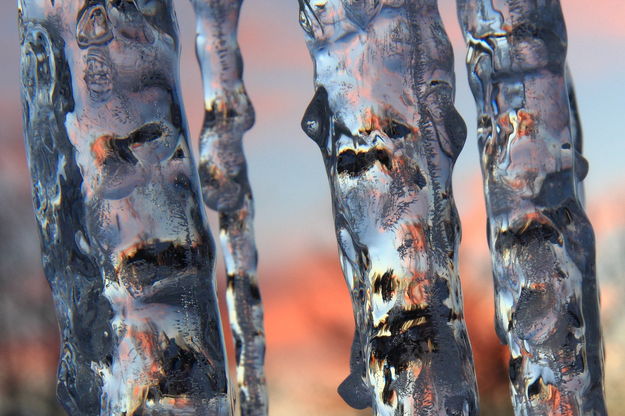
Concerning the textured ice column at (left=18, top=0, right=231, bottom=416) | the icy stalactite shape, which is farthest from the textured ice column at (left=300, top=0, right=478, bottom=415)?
the icy stalactite shape

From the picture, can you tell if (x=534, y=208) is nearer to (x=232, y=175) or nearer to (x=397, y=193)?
(x=397, y=193)

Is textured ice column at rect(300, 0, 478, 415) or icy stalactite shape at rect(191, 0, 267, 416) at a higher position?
icy stalactite shape at rect(191, 0, 267, 416)

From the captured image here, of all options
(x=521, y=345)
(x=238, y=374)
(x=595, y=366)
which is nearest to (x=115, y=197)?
(x=521, y=345)

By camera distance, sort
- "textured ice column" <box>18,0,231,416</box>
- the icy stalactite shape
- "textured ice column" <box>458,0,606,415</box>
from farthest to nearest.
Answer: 1. the icy stalactite shape
2. "textured ice column" <box>458,0,606,415</box>
3. "textured ice column" <box>18,0,231,416</box>

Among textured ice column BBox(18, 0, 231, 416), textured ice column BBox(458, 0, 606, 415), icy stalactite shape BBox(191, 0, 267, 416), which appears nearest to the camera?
textured ice column BBox(18, 0, 231, 416)

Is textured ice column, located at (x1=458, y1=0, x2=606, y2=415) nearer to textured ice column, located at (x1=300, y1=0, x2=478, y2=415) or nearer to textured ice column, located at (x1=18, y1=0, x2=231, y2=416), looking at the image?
textured ice column, located at (x1=300, y1=0, x2=478, y2=415)

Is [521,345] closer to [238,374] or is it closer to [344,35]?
[344,35]

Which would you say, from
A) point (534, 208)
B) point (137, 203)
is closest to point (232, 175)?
point (534, 208)

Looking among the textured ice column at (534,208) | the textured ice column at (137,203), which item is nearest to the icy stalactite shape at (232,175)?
the textured ice column at (534,208)

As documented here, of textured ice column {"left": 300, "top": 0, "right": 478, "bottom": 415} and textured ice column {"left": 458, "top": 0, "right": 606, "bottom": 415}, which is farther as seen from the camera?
textured ice column {"left": 458, "top": 0, "right": 606, "bottom": 415}
